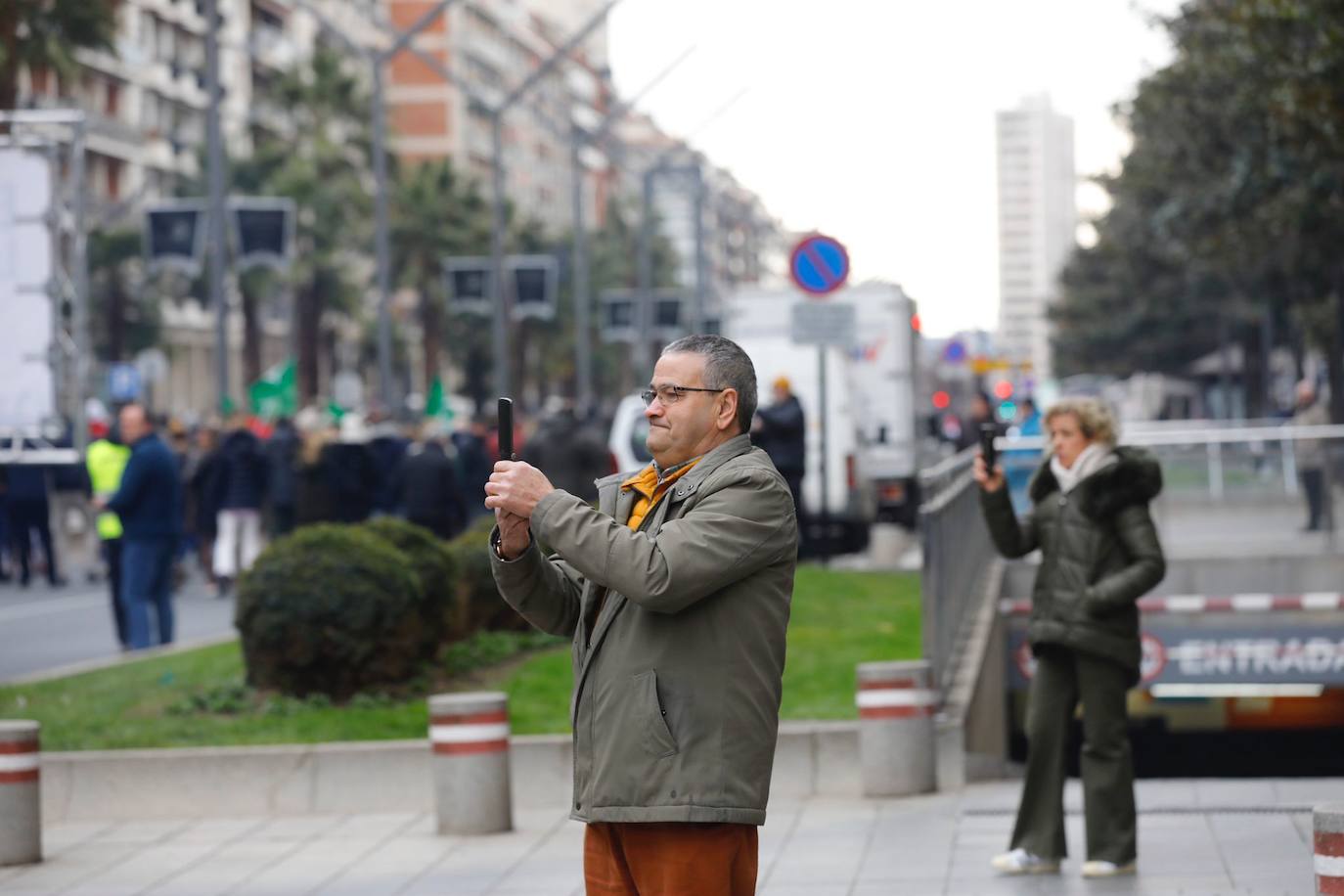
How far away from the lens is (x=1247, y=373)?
6369 centimetres

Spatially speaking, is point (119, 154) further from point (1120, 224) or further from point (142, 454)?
point (142, 454)

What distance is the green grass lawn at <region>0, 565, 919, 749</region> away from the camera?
40.5ft

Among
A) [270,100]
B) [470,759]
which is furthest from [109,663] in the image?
[270,100]

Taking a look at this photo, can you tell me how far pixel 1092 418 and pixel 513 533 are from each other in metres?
4.51

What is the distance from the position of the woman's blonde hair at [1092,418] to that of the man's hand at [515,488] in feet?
14.5

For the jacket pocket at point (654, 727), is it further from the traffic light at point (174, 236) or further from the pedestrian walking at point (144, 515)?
the traffic light at point (174, 236)

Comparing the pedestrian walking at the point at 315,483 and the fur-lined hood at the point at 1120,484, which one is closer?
the fur-lined hood at the point at 1120,484

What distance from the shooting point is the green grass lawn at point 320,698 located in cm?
1234

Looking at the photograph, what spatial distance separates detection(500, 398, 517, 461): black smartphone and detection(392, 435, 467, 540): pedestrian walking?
15.4 meters

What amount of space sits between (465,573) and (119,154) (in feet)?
203

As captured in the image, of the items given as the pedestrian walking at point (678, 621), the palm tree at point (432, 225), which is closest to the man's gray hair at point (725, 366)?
the pedestrian walking at point (678, 621)

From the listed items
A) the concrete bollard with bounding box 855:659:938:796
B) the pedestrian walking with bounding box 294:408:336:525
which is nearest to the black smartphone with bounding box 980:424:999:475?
the concrete bollard with bounding box 855:659:938:796

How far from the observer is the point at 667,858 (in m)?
4.83

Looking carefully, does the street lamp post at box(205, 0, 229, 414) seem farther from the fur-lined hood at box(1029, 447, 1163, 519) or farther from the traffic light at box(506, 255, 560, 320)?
the traffic light at box(506, 255, 560, 320)
